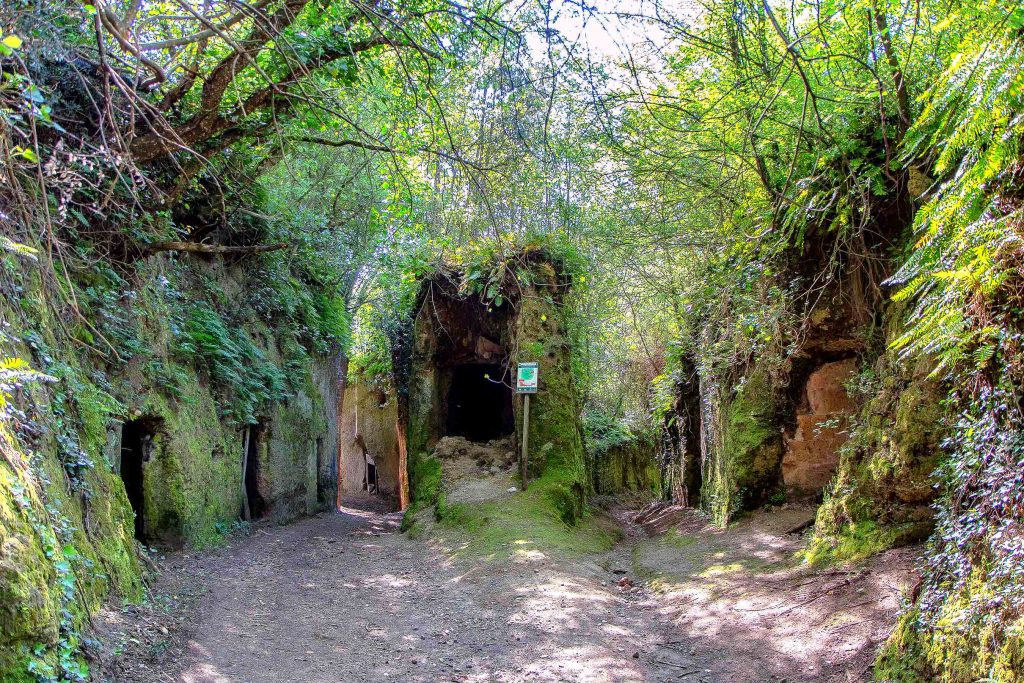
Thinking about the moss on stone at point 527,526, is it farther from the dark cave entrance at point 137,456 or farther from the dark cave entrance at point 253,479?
the dark cave entrance at point 137,456

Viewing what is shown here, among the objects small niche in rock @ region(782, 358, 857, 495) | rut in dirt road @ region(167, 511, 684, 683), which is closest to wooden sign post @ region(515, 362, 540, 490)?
rut in dirt road @ region(167, 511, 684, 683)

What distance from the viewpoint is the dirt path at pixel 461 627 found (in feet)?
17.1

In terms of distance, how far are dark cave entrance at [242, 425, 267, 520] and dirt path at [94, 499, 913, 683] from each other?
319 centimetres

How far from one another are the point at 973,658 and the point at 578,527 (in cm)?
749

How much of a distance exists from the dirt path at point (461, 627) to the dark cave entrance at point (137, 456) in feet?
3.29

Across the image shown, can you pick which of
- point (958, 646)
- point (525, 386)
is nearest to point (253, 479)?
point (525, 386)

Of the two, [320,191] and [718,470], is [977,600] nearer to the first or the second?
[718,470]

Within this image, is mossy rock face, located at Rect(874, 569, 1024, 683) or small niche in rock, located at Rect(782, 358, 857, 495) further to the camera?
small niche in rock, located at Rect(782, 358, 857, 495)

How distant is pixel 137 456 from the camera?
30.0 ft

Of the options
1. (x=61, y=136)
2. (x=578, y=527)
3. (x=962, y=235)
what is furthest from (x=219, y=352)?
(x=962, y=235)

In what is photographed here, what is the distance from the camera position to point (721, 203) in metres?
9.09

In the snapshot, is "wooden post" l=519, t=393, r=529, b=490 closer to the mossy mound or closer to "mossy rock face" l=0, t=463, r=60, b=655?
the mossy mound

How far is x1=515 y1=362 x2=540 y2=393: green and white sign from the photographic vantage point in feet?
35.9

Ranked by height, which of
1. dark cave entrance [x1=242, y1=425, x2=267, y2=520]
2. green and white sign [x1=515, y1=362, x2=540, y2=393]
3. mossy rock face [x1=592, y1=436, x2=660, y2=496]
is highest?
green and white sign [x1=515, y1=362, x2=540, y2=393]
